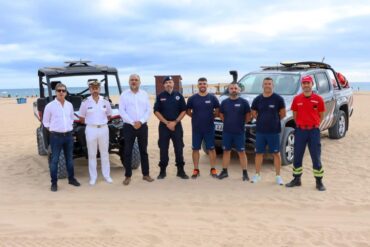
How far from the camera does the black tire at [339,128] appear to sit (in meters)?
11.0

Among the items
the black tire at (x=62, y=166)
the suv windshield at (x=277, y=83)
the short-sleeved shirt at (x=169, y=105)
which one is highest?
the suv windshield at (x=277, y=83)

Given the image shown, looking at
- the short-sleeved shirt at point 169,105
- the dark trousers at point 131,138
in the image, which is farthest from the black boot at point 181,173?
the short-sleeved shirt at point 169,105

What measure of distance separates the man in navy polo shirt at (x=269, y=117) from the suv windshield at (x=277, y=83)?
6.16ft

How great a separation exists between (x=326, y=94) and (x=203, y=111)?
13.0 ft

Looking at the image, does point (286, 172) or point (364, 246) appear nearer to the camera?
point (364, 246)

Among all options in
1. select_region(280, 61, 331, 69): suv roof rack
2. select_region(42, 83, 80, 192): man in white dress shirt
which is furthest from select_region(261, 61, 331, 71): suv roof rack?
select_region(42, 83, 80, 192): man in white dress shirt

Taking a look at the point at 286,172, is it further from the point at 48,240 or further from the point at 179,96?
the point at 48,240

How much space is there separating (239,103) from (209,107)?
1.71ft

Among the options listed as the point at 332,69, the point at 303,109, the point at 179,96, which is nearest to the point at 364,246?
the point at 303,109

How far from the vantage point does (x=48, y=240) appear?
4.75 meters

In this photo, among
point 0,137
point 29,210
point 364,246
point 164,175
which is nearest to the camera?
point 364,246

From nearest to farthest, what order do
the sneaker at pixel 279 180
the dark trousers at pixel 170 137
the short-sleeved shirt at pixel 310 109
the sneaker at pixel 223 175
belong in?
the short-sleeved shirt at pixel 310 109 < the sneaker at pixel 279 180 < the dark trousers at pixel 170 137 < the sneaker at pixel 223 175

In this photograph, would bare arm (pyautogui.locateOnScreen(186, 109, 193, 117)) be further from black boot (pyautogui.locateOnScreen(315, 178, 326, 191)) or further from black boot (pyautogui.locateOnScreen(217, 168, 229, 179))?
black boot (pyautogui.locateOnScreen(315, 178, 326, 191))

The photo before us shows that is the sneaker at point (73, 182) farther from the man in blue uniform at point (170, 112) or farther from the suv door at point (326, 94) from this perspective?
the suv door at point (326, 94)
